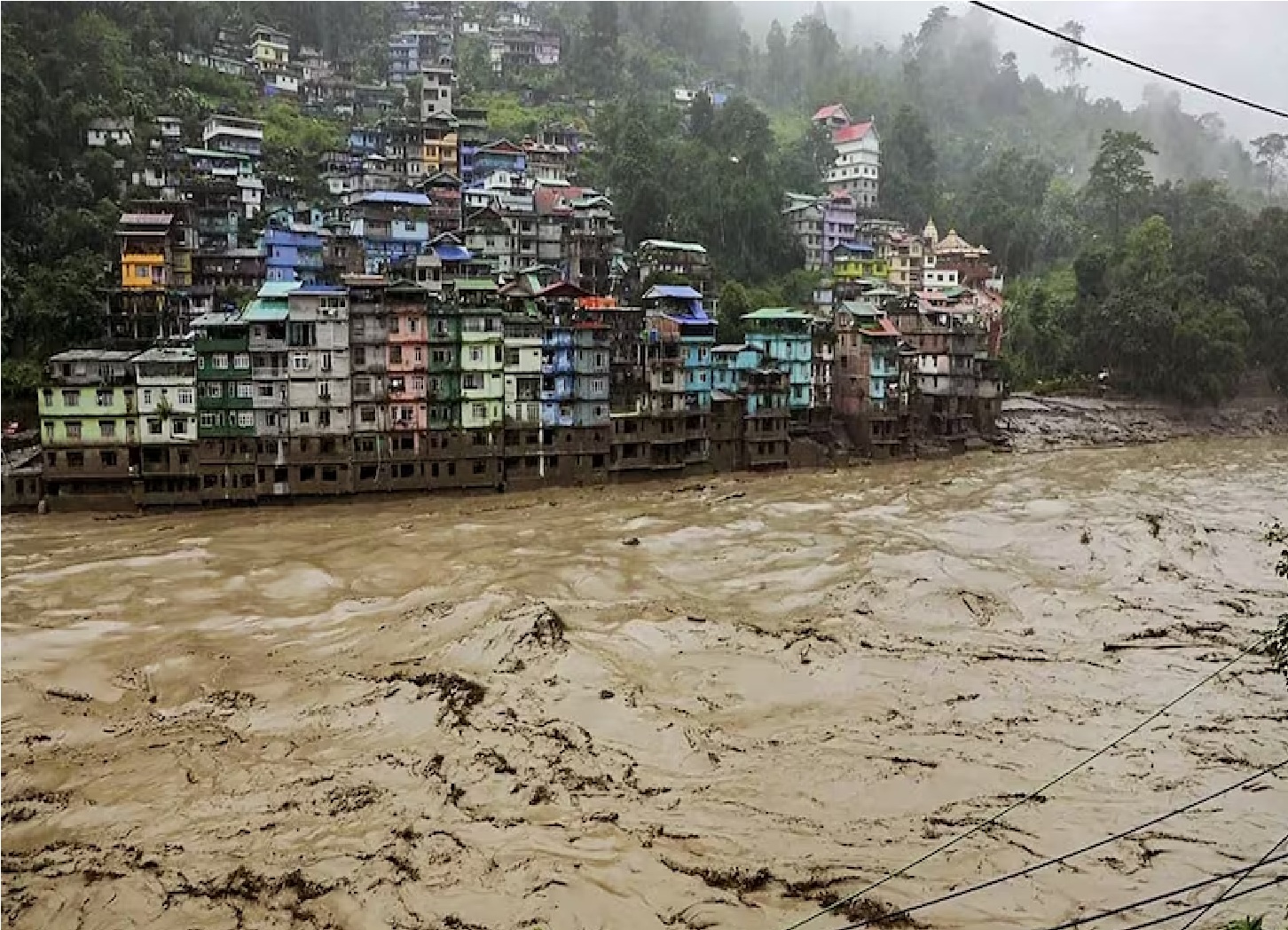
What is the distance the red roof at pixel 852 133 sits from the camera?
199 feet

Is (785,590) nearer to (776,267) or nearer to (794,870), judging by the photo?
(794,870)

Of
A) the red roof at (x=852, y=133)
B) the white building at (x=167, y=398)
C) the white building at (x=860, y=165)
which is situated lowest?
the white building at (x=167, y=398)

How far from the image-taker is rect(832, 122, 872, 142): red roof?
6078 centimetres

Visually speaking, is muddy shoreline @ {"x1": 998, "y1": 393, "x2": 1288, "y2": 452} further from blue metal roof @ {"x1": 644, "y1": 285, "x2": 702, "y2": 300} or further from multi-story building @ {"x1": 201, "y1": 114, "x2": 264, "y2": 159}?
multi-story building @ {"x1": 201, "y1": 114, "x2": 264, "y2": 159}

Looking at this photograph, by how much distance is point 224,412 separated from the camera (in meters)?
27.0

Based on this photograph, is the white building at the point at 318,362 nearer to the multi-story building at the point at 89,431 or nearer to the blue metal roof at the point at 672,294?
the multi-story building at the point at 89,431

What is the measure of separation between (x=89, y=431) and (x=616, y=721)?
19343 millimetres

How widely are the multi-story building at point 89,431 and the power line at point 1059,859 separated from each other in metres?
23.3

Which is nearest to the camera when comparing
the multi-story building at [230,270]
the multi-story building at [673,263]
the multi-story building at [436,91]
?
the multi-story building at [230,270]

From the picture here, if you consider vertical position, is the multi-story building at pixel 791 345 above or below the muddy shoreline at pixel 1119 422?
above

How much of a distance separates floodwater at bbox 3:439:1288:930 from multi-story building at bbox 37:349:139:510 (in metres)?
1.85

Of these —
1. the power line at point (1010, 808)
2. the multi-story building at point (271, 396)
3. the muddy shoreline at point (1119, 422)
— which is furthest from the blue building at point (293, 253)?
the power line at point (1010, 808)

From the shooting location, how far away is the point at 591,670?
49.2 feet

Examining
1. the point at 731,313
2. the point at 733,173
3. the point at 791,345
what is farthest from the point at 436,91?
the point at 791,345
